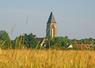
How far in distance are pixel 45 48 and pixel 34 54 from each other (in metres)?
0.35

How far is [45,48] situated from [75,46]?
0.39 m

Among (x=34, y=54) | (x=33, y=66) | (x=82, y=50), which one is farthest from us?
(x=82, y=50)

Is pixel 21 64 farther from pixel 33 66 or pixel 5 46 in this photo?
pixel 5 46

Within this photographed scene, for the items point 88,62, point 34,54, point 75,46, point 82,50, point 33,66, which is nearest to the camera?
point 33,66

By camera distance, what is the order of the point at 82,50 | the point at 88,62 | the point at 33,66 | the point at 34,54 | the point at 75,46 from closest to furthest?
the point at 33,66
the point at 88,62
the point at 34,54
the point at 75,46
the point at 82,50

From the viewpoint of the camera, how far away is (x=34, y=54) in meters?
3.63

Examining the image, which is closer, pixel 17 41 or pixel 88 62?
pixel 88 62

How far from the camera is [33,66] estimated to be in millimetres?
2758

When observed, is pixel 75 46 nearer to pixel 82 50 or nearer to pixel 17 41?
pixel 82 50

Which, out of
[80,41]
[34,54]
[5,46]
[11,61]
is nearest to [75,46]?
[80,41]

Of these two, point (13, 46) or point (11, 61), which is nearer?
point (11, 61)

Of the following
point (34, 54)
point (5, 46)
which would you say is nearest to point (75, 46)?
point (34, 54)

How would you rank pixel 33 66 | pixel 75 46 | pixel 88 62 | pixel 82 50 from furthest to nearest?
pixel 82 50 < pixel 75 46 < pixel 88 62 < pixel 33 66

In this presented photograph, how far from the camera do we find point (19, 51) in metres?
3.74
